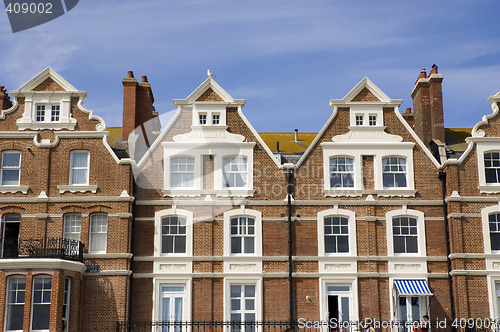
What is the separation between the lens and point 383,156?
1426 inches

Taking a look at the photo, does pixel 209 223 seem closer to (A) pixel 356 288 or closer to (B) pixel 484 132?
(A) pixel 356 288

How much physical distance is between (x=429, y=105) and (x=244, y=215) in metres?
11.5

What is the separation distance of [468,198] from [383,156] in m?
4.47

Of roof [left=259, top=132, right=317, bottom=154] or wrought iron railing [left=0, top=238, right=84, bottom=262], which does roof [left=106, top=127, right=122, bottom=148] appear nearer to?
roof [left=259, top=132, right=317, bottom=154]

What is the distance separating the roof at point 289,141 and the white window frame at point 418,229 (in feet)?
23.8

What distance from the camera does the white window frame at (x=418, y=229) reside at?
115ft

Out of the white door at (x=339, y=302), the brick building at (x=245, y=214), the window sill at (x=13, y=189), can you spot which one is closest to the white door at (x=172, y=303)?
the brick building at (x=245, y=214)

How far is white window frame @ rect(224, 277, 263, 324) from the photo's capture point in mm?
33969

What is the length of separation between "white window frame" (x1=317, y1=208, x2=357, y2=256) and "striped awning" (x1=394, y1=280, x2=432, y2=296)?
99.0 inches

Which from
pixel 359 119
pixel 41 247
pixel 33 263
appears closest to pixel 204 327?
pixel 33 263

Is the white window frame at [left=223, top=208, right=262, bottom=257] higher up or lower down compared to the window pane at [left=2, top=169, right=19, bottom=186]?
lower down

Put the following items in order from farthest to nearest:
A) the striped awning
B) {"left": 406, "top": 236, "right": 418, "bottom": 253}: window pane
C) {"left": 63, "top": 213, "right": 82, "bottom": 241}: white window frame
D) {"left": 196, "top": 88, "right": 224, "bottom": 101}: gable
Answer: {"left": 196, "top": 88, "right": 224, "bottom": 101}: gable < {"left": 406, "top": 236, "right": 418, "bottom": 253}: window pane < {"left": 63, "top": 213, "right": 82, "bottom": 241}: white window frame < the striped awning

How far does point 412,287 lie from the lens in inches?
1342

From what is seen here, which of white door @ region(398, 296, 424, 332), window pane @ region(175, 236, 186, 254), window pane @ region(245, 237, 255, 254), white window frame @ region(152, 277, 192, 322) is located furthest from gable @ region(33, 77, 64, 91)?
white door @ region(398, 296, 424, 332)
